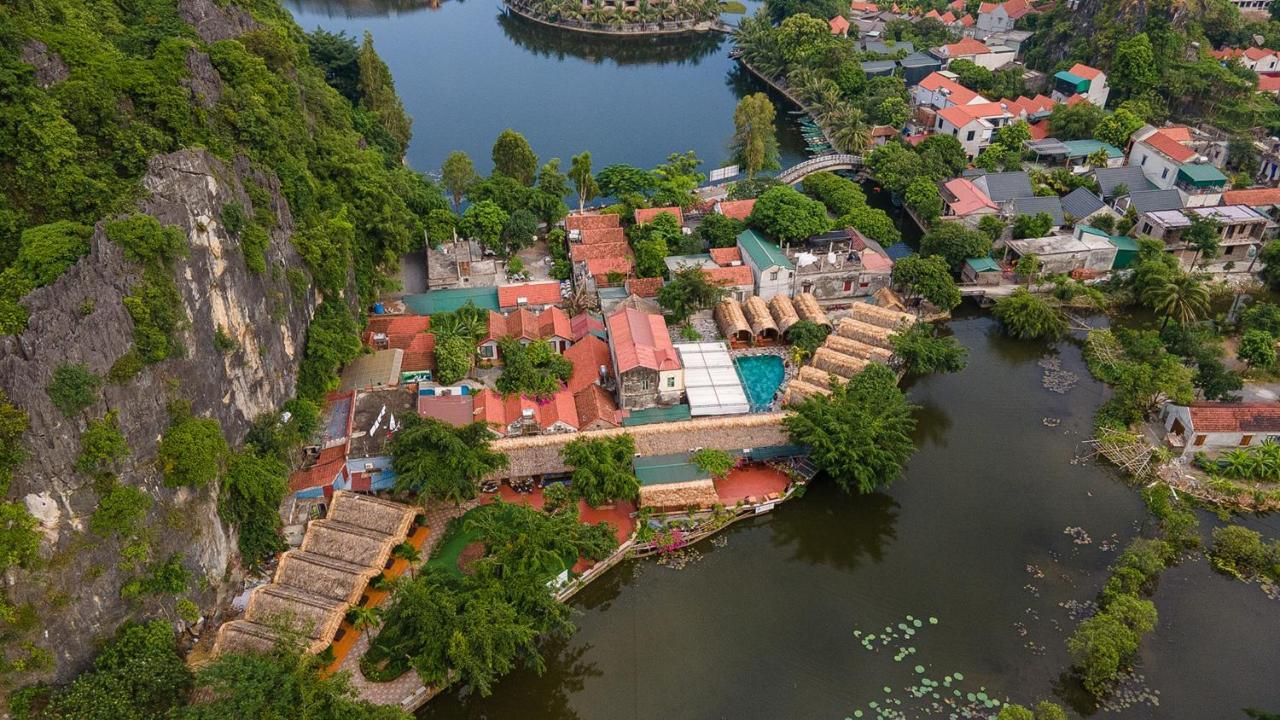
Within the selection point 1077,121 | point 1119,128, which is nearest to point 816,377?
point 1077,121

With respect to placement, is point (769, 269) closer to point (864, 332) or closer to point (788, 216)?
point (788, 216)

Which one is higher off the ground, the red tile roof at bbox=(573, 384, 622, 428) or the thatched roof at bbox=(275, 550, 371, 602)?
the red tile roof at bbox=(573, 384, 622, 428)

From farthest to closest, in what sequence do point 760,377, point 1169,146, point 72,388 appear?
point 1169,146 < point 760,377 < point 72,388

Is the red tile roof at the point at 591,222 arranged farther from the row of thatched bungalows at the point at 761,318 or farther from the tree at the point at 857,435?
the tree at the point at 857,435

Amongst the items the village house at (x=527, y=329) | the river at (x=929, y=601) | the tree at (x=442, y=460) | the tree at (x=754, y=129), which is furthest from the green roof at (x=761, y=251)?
the tree at (x=442, y=460)

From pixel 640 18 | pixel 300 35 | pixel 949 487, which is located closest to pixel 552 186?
pixel 300 35

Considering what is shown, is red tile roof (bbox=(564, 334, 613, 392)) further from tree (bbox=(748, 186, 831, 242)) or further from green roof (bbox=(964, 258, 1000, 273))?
green roof (bbox=(964, 258, 1000, 273))

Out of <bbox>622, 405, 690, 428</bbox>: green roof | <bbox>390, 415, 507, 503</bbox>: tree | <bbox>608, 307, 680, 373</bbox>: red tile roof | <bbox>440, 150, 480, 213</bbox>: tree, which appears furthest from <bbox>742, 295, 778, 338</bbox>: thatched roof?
<bbox>440, 150, 480, 213</bbox>: tree
